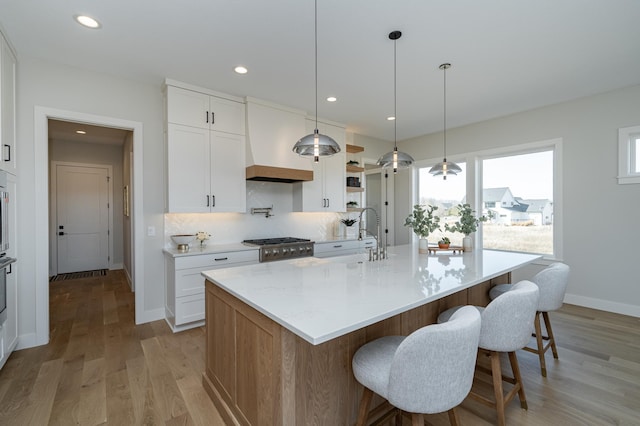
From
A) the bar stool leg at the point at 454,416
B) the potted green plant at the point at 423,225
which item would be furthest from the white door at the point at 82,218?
the bar stool leg at the point at 454,416

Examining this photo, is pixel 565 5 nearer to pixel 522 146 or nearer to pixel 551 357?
pixel 522 146

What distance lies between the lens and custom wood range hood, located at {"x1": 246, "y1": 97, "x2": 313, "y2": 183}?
3787 millimetres

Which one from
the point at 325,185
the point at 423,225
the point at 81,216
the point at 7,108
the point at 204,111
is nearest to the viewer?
the point at 7,108

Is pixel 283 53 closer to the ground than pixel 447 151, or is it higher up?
higher up

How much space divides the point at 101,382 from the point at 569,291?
5.45m

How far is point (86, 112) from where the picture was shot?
3.06m

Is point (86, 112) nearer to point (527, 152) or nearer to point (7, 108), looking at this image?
point (7, 108)

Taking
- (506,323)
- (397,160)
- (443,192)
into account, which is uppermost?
(397,160)

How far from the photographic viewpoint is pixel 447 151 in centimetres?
524

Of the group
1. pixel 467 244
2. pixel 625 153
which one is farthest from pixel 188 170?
pixel 625 153

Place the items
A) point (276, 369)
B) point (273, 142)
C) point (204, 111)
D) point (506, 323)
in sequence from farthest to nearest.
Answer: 1. point (273, 142)
2. point (204, 111)
3. point (506, 323)
4. point (276, 369)

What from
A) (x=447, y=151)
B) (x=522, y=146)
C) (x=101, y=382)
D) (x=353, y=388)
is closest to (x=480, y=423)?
(x=353, y=388)

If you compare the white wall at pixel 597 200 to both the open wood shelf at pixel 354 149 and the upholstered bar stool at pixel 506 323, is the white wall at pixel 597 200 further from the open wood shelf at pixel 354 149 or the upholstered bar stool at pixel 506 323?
the upholstered bar stool at pixel 506 323

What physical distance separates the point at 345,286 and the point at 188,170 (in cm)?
260
